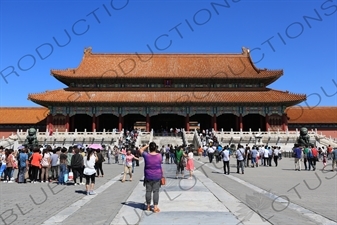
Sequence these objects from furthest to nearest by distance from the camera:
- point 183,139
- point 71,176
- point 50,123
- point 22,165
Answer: point 50,123 → point 183,139 → point 22,165 → point 71,176

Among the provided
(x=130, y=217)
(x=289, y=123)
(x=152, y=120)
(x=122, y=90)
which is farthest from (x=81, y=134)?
(x=130, y=217)

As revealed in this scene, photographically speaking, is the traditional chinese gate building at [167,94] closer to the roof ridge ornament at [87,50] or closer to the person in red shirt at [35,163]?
the roof ridge ornament at [87,50]

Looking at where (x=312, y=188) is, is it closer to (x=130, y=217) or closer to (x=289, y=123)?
(x=130, y=217)

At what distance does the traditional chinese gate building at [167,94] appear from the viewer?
4316 centimetres

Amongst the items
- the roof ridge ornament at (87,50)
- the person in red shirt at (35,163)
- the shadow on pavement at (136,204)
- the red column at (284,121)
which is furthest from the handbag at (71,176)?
the roof ridge ornament at (87,50)

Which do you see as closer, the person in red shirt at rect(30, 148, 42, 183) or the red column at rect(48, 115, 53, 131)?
the person in red shirt at rect(30, 148, 42, 183)

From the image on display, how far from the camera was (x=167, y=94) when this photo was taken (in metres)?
45.2

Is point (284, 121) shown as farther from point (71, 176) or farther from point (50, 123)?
point (71, 176)

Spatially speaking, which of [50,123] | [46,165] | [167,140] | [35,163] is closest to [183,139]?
[167,140]

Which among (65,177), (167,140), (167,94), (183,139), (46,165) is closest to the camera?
(65,177)

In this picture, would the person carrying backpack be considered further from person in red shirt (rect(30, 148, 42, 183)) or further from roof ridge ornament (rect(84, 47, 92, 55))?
roof ridge ornament (rect(84, 47, 92, 55))

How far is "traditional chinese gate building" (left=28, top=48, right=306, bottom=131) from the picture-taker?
43.2 m

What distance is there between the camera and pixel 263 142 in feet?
119

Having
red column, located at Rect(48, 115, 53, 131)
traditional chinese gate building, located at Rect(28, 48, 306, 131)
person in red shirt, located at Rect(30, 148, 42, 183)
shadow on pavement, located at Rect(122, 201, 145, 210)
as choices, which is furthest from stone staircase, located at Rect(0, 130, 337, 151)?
shadow on pavement, located at Rect(122, 201, 145, 210)
